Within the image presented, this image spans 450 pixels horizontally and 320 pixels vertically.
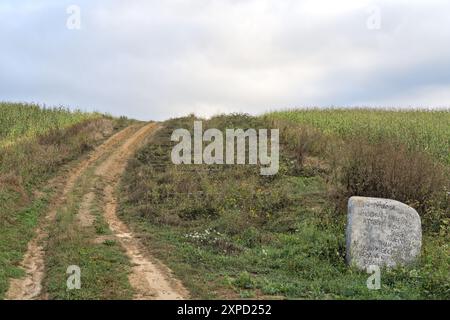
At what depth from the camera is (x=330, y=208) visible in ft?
51.4

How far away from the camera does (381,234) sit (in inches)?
469

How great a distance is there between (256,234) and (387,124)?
43.2ft

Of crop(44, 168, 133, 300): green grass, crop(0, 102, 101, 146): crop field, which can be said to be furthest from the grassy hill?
crop(44, 168, 133, 300): green grass

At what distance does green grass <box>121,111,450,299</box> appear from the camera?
10.2m

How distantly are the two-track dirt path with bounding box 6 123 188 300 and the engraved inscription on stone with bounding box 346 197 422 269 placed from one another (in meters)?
4.31

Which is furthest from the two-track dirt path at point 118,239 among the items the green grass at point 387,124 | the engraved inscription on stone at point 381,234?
the green grass at point 387,124

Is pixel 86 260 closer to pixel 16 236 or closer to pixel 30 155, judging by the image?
pixel 16 236

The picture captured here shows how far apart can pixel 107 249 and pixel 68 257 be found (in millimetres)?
1121

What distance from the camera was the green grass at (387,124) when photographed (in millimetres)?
21500

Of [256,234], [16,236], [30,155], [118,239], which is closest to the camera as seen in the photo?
[16,236]

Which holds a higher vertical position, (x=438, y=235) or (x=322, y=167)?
(x=322, y=167)

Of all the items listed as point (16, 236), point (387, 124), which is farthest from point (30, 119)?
point (387, 124)

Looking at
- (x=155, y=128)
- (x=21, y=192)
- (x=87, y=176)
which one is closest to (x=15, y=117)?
(x=155, y=128)
